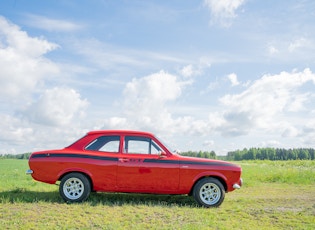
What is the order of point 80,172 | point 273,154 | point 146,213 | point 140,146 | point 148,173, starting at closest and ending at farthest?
point 146,213 < point 148,173 < point 80,172 < point 140,146 < point 273,154

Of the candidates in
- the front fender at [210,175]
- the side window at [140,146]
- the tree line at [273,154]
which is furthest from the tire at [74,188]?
the tree line at [273,154]

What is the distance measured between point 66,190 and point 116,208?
1603 mm

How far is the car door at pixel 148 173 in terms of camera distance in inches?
347

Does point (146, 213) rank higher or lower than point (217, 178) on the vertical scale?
lower

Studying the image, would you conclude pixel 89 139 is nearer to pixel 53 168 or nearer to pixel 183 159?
pixel 53 168

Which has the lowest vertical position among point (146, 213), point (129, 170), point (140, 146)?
point (146, 213)

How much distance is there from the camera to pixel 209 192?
29.5ft

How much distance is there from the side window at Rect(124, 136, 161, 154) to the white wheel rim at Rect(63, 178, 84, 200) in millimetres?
1447

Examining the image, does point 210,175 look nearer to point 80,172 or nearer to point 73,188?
point 80,172

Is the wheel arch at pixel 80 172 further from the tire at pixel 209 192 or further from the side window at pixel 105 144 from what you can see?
the tire at pixel 209 192

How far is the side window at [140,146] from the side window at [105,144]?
26cm

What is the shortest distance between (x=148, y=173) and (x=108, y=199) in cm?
142

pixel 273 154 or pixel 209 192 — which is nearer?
pixel 209 192

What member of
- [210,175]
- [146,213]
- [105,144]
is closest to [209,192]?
[210,175]
